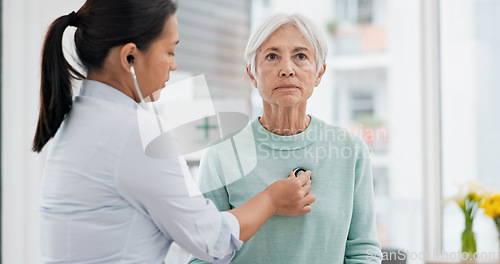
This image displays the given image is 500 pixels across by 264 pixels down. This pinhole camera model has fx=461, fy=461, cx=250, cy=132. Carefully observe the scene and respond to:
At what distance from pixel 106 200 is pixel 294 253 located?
50 cm

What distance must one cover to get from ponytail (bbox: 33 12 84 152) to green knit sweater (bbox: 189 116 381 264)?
0.39 meters

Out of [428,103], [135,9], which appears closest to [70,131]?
[135,9]

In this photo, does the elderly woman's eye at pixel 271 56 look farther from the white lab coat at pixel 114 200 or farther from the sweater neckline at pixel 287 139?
the white lab coat at pixel 114 200

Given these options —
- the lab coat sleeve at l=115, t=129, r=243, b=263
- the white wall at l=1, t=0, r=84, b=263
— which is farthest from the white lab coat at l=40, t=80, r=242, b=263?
the white wall at l=1, t=0, r=84, b=263

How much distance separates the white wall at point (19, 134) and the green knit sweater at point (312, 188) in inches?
59.2

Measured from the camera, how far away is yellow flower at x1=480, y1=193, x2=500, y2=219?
2.28 metres

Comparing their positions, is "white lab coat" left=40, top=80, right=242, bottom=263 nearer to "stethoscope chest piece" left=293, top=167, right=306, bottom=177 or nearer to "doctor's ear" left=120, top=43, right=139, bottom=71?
"doctor's ear" left=120, top=43, right=139, bottom=71

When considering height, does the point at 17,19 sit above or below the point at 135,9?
above

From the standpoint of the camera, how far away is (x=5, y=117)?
7.64ft

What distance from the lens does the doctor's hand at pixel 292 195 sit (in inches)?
38.8

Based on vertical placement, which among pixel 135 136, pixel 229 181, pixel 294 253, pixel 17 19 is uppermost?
pixel 17 19

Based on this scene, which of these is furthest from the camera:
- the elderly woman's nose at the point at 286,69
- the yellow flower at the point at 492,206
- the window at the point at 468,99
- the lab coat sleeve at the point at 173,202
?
the window at the point at 468,99

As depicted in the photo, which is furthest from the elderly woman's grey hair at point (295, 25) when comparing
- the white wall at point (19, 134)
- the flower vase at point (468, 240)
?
the flower vase at point (468, 240)

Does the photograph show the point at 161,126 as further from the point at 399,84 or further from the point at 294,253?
the point at 399,84
